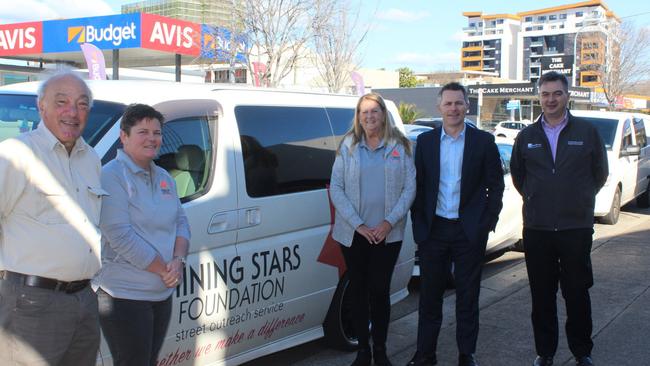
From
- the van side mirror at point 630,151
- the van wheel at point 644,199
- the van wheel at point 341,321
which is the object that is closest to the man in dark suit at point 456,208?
the van wheel at point 341,321

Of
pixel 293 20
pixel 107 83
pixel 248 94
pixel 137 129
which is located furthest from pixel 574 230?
pixel 293 20

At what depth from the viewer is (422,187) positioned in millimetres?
4254

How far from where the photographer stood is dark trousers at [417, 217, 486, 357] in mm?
4137

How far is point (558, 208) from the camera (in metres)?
4.11

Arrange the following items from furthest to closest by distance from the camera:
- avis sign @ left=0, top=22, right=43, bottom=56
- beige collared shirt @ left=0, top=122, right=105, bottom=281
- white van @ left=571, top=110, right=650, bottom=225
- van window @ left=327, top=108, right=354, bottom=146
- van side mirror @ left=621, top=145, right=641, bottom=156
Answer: avis sign @ left=0, top=22, right=43, bottom=56
white van @ left=571, top=110, right=650, bottom=225
van side mirror @ left=621, top=145, right=641, bottom=156
van window @ left=327, top=108, right=354, bottom=146
beige collared shirt @ left=0, top=122, right=105, bottom=281

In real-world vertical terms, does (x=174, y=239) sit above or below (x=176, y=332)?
above

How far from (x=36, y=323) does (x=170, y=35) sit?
58.0 ft

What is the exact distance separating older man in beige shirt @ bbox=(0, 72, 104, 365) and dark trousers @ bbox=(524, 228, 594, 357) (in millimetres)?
3003

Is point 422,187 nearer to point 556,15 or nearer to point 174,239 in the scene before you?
point 174,239

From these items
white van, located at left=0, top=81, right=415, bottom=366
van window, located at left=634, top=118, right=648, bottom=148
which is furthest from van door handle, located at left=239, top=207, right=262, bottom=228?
van window, located at left=634, top=118, right=648, bottom=148

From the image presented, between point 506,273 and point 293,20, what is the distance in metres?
10.4

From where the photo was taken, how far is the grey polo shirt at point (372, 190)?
413 cm

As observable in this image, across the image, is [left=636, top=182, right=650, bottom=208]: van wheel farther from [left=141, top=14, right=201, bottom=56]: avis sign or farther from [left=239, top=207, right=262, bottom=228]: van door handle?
[left=141, top=14, right=201, bottom=56]: avis sign

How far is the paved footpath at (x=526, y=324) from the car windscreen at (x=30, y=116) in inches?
91.9
